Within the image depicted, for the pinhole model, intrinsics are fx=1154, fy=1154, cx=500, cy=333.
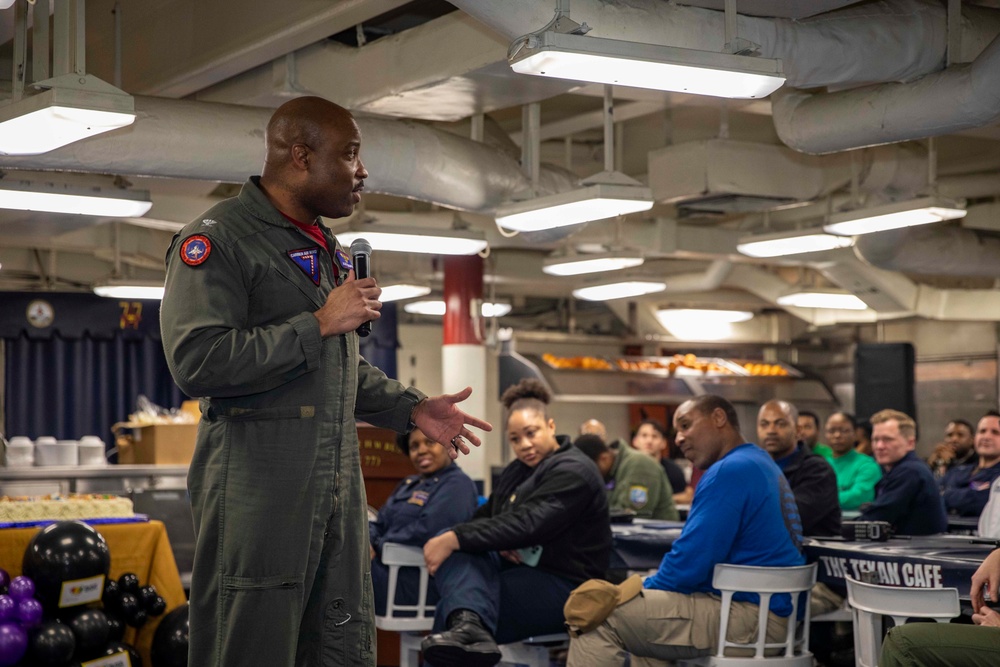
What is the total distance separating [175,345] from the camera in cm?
204

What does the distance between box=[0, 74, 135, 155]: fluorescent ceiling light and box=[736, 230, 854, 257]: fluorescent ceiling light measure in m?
5.11

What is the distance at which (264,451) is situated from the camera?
207 cm

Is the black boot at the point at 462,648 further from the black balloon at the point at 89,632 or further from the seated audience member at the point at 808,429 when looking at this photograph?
the seated audience member at the point at 808,429

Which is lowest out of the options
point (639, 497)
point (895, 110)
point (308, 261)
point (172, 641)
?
point (172, 641)

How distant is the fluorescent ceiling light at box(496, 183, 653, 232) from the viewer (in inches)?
246

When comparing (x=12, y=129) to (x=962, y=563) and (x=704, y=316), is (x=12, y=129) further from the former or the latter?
(x=704, y=316)

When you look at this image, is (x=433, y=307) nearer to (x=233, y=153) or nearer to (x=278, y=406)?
(x=233, y=153)

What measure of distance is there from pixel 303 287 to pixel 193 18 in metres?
4.55

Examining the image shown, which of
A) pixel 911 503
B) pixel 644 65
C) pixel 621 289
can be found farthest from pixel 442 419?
pixel 621 289

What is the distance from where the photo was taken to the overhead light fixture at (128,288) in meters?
9.73

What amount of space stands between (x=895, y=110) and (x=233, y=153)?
128 inches

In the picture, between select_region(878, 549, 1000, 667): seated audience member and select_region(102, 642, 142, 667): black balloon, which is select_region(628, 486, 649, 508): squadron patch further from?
select_region(878, 549, 1000, 667): seated audience member

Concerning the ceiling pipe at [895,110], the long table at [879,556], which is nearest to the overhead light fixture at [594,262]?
the ceiling pipe at [895,110]

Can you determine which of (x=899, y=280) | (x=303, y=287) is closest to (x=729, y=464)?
(x=303, y=287)
